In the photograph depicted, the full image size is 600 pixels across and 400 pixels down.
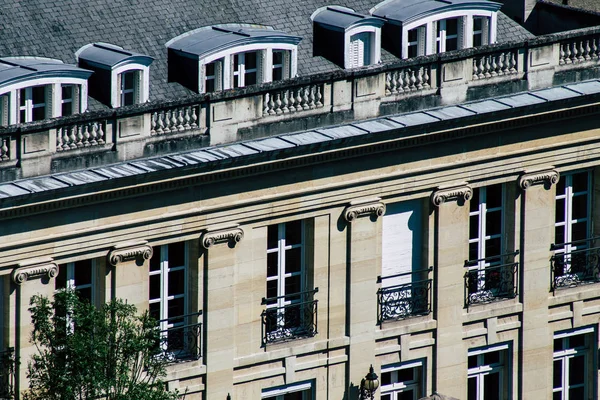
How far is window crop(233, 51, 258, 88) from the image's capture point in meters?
60.6

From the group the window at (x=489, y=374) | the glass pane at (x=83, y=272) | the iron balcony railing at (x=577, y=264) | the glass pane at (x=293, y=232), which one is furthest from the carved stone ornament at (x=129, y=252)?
the iron balcony railing at (x=577, y=264)

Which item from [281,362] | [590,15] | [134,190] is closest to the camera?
[134,190]

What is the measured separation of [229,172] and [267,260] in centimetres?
278

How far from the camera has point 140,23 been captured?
60.8m

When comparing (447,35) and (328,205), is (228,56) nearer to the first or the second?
(328,205)

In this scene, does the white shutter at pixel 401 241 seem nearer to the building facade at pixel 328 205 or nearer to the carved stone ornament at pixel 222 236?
the building facade at pixel 328 205

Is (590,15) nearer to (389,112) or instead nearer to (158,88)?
(389,112)

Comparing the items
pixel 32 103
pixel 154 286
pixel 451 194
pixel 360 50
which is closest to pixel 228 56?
pixel 360 50

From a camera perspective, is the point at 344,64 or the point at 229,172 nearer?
the point at 229,172

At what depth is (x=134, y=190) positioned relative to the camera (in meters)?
57.4

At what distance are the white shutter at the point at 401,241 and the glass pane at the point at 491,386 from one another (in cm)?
367

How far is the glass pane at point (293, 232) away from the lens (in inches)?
2393

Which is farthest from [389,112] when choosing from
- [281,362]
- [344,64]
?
[281,362]

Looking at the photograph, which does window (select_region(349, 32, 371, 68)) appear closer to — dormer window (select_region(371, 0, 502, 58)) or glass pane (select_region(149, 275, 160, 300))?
dormer window (select_region(371, 0, 502, 58))
